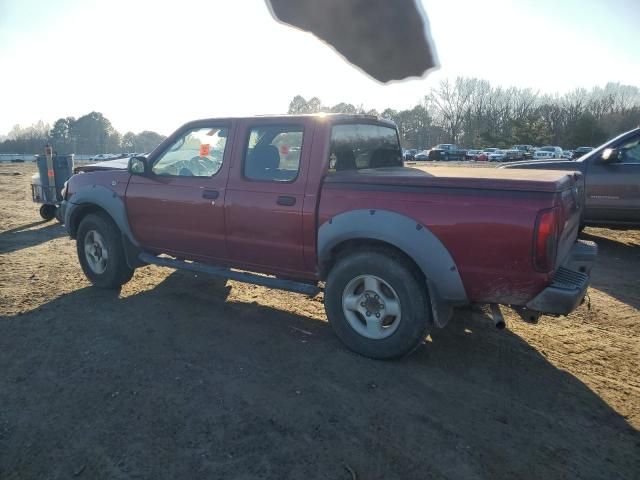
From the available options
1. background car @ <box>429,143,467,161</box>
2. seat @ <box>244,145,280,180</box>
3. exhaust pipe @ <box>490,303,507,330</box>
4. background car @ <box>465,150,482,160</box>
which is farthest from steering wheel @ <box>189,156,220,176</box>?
background car @ <box>465,150,482,160</box>

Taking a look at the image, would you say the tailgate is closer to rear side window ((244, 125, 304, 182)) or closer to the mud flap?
the mud flap

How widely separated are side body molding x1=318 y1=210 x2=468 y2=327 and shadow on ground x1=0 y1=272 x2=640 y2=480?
583mm

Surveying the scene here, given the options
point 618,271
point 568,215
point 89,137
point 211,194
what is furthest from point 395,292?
point 89,137

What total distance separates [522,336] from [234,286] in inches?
127

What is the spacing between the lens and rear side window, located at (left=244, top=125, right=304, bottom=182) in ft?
12.7

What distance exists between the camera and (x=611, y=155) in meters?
6.72

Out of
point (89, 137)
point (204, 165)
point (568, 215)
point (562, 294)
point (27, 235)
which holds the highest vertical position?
point (89, 137)

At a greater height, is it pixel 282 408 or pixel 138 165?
pixel 138 165

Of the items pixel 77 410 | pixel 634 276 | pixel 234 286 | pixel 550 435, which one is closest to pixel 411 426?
pixel 550 435

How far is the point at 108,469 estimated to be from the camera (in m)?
2.34

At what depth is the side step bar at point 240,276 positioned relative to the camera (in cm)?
390

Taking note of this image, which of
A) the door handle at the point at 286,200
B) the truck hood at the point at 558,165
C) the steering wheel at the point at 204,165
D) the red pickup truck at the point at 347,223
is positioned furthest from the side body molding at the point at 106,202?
the truck hood at the point at 558,165

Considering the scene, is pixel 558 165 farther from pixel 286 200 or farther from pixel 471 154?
pixel 471 154

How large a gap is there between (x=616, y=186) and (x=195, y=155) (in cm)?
622
